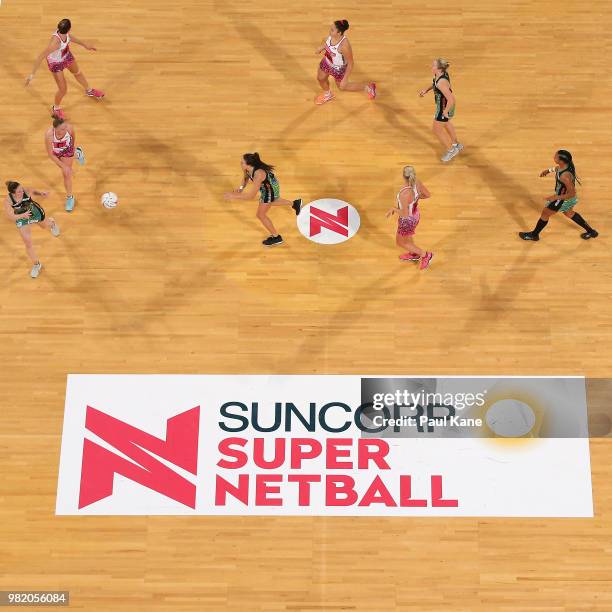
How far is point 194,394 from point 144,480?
136cm

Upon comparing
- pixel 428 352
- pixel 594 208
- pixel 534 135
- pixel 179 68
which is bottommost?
pixel 428 352

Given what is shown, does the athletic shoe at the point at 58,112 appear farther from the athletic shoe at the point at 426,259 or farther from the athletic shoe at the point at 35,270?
the athletic shoe at the point at 426,259

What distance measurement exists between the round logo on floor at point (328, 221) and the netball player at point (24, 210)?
390 centimetres

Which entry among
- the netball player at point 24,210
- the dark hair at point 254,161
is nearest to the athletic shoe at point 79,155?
the netball player at point 24,210

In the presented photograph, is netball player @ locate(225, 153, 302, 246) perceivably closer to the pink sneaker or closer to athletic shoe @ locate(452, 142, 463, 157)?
athletic shoe @ locate(452, 142, 463, 157)

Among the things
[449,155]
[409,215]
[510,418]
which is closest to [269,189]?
[409,215]

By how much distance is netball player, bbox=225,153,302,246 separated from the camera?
478 inches

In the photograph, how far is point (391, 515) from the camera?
37.3 ft

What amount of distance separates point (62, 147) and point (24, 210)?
1.23 meters

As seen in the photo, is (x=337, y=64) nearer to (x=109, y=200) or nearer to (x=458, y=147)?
(x=458, y=147)

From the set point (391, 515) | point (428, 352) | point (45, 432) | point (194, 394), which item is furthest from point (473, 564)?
point (45, 432)

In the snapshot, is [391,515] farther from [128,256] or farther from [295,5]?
[295,5]

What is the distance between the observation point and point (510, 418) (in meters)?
11.8

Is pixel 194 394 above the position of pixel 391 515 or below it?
above
